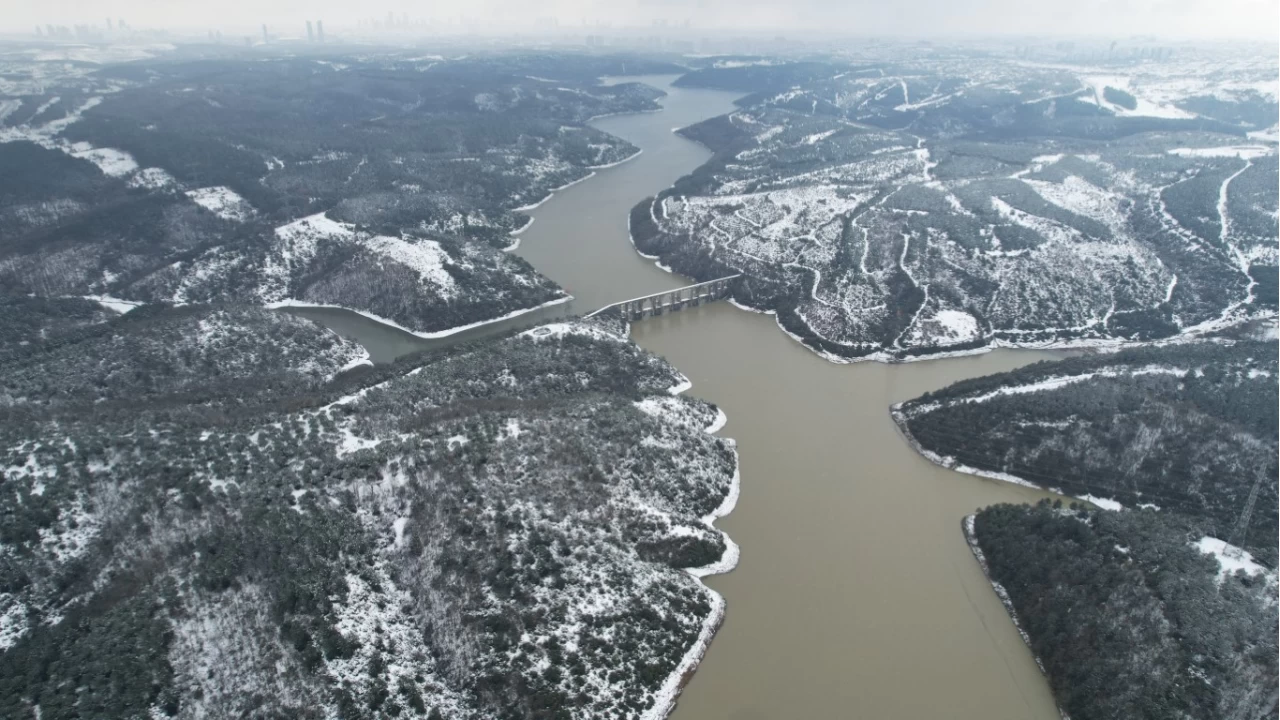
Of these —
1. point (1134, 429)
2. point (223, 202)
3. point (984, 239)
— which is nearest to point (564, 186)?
point (223, 202)

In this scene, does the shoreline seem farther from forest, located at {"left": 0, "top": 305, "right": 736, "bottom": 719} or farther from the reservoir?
forest, located at {"left": 0, "top": 305, "right": 736, "bottom": 719}

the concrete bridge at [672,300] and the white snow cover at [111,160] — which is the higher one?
the white snow cover at [111,160]

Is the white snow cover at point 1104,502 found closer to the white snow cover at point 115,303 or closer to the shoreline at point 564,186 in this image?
the shoreline at point 564,186

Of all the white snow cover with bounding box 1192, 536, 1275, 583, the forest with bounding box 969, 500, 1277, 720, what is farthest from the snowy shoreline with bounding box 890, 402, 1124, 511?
the white snow cover with bounding box 1192, 536, 1275, 583

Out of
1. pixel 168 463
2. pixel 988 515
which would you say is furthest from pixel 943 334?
pixel 168 463

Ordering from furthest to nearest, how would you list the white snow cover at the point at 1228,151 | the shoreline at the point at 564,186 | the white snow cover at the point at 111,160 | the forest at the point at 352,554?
the white snow cover at the point at 111,160 < the shoreline at the point at 564,186 < the white snow cover at the point at 1228,151 < the forest at the point at 352,554

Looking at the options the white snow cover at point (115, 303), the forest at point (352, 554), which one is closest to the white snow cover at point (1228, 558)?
the forest at point (352, 554)

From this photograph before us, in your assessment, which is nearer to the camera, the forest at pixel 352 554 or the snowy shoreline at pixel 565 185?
the forest at pixel 352 554
